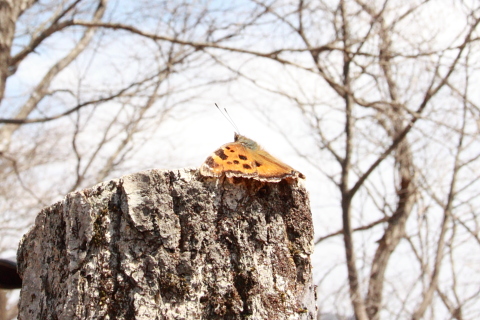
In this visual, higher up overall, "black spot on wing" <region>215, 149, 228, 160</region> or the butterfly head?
the butterfly head

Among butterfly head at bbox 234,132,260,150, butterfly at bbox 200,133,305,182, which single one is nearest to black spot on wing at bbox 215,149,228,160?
butterfly at bbox 200,133,305,182

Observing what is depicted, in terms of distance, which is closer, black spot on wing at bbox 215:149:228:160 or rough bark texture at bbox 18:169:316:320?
Answer: rough bark texture at bbox 18:169:316:320

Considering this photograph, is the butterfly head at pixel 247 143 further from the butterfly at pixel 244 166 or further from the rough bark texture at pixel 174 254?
the rough bark texture at pixel 174 254

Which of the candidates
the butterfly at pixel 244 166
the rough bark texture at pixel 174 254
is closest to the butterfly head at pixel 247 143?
the butterfly at pixel 244 166

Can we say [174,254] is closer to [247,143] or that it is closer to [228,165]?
[228,165]

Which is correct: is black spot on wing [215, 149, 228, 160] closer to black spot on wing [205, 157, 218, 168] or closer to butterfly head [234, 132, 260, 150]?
black spot on wing [205, 157, 218, 168]

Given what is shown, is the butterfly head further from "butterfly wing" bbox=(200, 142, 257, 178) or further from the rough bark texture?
the rough bark texture

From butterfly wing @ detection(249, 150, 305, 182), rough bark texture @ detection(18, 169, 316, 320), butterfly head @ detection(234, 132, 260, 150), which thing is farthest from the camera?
butterfly head @ detection(234, 132, 260, 150)

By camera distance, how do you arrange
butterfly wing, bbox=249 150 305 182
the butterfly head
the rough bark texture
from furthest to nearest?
the butterfly head, butterfly wing, bbox=249 150 305 182, the rough bark texture

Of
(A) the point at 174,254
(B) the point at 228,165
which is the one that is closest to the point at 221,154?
(B) the point at 228,165

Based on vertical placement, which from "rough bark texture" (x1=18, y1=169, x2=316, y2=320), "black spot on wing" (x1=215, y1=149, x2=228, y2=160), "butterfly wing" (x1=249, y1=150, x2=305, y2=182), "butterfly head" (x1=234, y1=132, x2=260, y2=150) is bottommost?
"rough bark texture" (x1=18, y1=169, x2=316, y2=320)
